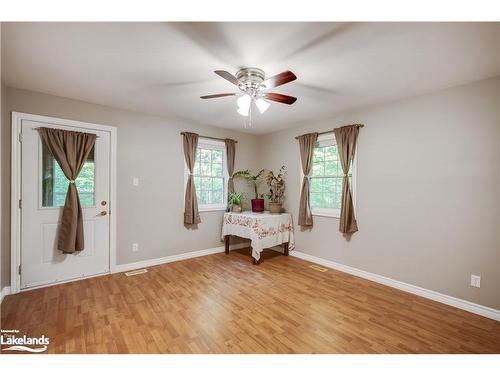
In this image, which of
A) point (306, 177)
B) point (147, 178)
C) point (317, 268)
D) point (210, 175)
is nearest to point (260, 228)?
point (317, 268)

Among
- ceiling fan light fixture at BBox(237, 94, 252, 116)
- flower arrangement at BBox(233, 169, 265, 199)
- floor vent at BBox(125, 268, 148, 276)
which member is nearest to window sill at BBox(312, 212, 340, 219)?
flower arrangement at BBox(233, 169, 265, 199)

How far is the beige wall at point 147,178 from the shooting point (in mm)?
3318

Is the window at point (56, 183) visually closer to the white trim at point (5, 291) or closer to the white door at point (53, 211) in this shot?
the white door at point (53, 211)

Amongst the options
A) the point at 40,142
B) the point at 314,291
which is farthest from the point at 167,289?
the point at 40,142

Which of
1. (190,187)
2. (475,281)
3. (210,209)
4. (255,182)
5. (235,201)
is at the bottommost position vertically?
(475,281)

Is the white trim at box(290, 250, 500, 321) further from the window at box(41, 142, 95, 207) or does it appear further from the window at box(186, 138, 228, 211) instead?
the window at box(41, 142, 95, 207)

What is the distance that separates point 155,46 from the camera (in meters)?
1.92

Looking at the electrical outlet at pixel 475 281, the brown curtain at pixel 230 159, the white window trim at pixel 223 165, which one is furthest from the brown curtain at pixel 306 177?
the electrical outlet at pixel 475 281

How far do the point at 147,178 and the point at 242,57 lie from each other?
2.50 meters

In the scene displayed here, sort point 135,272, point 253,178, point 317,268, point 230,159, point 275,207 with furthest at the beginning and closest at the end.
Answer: point 253,178 → point 230,159 → point 275,207 → point 317,268 → point 135,272

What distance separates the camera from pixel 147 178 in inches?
148

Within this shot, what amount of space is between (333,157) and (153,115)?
9.77 feet

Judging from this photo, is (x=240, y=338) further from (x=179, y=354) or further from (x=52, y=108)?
(x=52, y=108)

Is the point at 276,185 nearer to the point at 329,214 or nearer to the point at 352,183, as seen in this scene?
the point at 329,214
